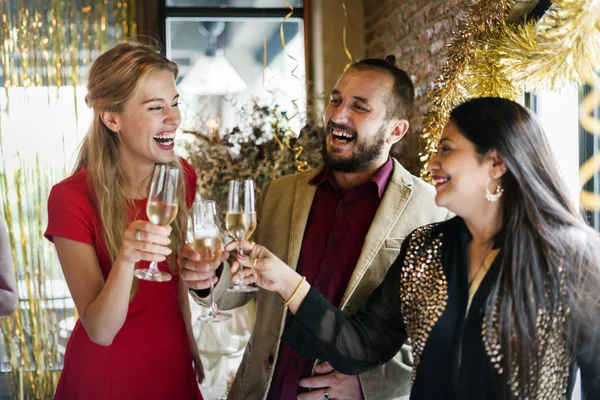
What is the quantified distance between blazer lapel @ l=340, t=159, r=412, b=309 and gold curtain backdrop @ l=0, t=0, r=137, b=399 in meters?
3.18

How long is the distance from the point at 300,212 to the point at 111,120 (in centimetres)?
66

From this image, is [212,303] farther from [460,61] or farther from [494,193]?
[460,61]

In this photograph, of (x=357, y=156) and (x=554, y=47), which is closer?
(x=554, y=47)

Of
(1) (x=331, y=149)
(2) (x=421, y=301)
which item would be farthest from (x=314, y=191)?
(2) (x=421, y=301)

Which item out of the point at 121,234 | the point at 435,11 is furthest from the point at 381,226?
the point at 435,11

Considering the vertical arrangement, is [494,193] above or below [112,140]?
below

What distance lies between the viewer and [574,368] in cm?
150

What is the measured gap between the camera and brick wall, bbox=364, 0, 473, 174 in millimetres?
3182

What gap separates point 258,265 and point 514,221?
0.64m

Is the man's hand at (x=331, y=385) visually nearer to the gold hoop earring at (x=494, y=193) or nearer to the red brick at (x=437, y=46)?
the gold hoop earring at (x=494, y=193)

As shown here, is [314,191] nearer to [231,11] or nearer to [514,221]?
[514,221]

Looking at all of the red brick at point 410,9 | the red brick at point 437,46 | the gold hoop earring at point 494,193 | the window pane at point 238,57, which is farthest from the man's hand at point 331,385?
the window pane at point 238,57

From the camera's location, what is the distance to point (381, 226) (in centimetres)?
199

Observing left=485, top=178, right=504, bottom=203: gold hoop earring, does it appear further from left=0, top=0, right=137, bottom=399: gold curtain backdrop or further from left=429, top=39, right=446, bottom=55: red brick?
left=0, top=0, right=137, bottom=399: gold curtain backdrop
